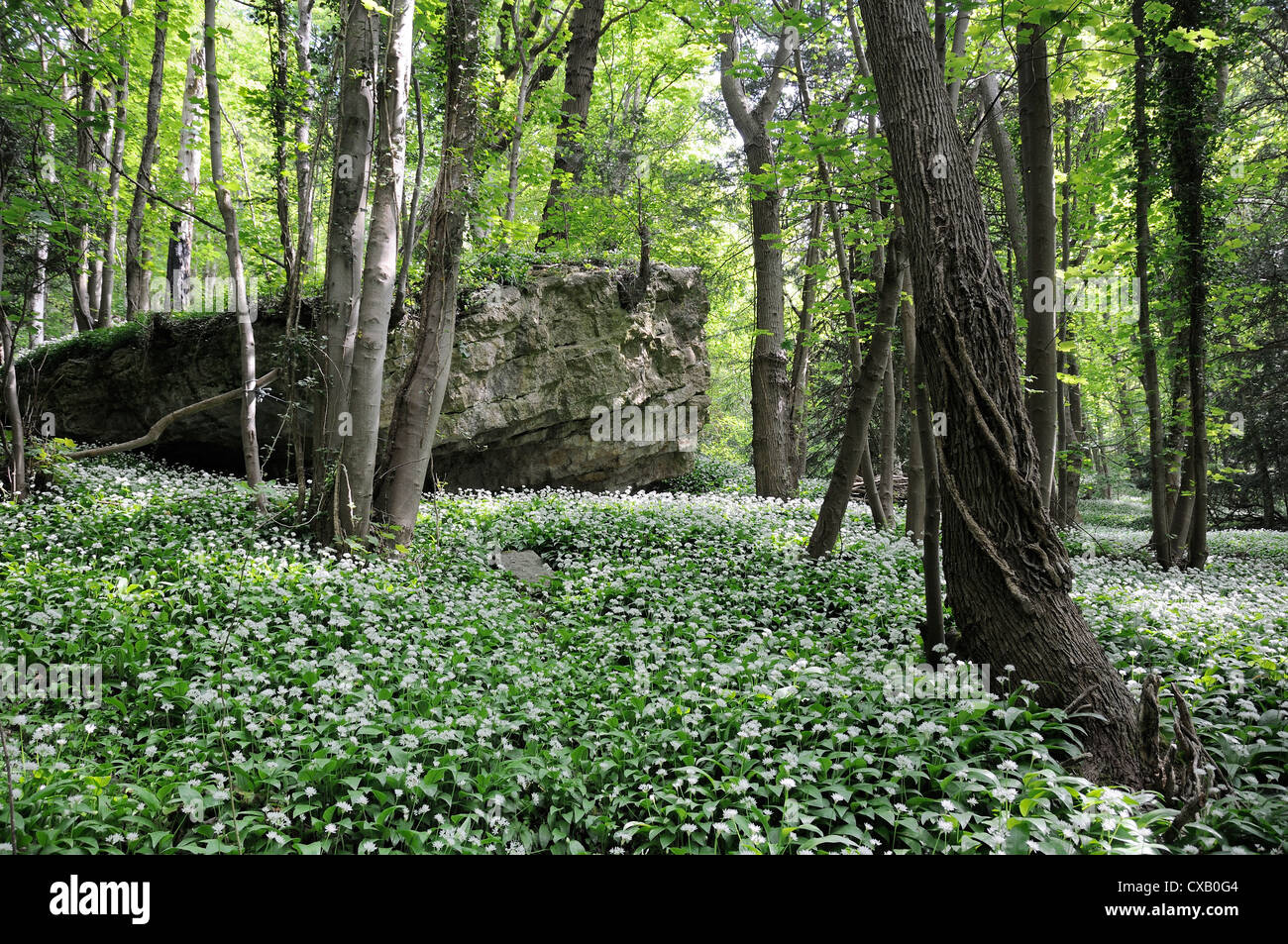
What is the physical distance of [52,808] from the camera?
9.20 ft

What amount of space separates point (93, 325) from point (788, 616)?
547 inches

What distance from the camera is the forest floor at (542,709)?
9.90ft

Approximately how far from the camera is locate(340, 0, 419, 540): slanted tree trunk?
23.9 feet

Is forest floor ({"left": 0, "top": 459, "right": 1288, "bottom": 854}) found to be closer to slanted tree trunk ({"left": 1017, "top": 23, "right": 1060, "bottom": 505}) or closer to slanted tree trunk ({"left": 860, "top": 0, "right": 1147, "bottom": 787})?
slanted tree trunk ({"left": 860, "top": 0, "right": 1147, "bottom": 787})

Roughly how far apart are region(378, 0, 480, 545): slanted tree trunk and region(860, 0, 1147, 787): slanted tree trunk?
501cm

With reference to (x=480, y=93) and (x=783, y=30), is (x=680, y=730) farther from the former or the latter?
(x=783, y=30)

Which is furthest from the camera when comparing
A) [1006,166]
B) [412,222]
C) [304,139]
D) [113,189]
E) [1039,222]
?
[113,189]

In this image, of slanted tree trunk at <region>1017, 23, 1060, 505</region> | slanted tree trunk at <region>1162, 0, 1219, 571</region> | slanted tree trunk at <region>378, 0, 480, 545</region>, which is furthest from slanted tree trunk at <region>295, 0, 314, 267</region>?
slanted tree trunk at <region>1162, 0, 1219, 571</region>

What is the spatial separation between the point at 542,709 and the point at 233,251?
7398mm

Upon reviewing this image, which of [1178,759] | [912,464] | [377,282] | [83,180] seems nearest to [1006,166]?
[912,464]

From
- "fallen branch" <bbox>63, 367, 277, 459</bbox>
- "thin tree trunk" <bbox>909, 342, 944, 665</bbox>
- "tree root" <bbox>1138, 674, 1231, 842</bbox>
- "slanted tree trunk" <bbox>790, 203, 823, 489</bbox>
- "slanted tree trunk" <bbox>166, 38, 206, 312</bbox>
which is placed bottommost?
"tree root" <bbox>1138, 674, 1231, 842</bbox>

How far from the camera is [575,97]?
13781 mm

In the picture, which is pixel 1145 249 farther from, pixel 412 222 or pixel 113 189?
pixel 113 189
